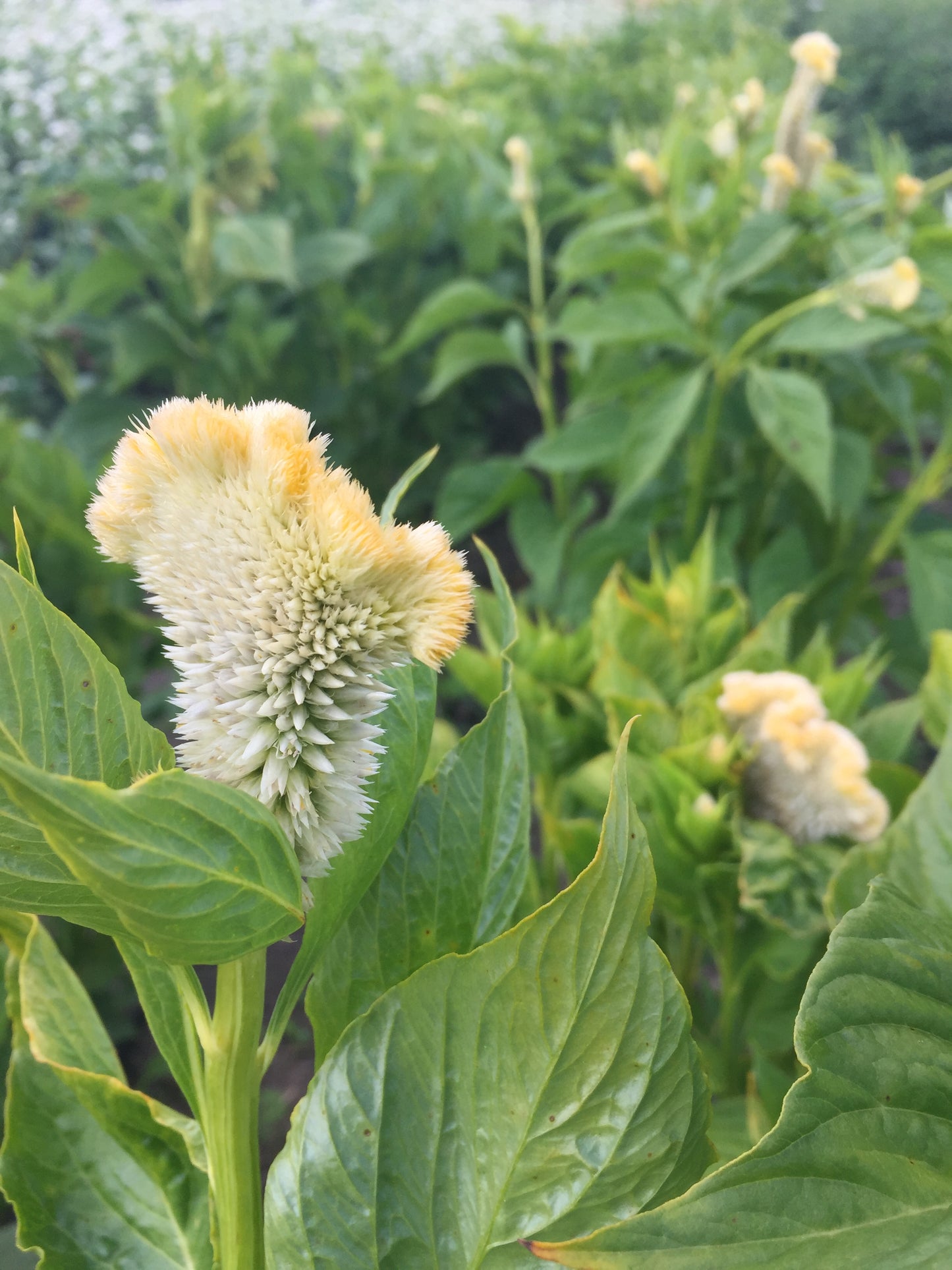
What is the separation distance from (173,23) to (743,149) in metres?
3.36

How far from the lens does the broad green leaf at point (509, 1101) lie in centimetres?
35

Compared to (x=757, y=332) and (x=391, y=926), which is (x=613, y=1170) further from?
(x=757, y=332)

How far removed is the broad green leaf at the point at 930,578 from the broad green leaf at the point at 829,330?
41cm

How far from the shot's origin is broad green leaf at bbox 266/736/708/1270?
353 millimetres

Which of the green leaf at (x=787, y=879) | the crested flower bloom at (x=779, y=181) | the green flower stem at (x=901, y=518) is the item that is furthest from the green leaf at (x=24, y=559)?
the green flower stem at (x=901, y=518)

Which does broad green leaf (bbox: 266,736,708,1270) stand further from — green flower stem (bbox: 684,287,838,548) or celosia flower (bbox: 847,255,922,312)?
green flower stem (bbox: 684,287,838,548)

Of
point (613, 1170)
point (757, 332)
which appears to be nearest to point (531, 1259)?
point (613, 1170)

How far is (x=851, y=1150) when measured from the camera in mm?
365

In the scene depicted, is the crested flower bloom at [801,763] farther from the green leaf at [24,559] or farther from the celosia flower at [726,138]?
the celosia flower at [726,138]

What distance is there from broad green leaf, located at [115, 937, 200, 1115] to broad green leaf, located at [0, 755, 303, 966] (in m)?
0.12

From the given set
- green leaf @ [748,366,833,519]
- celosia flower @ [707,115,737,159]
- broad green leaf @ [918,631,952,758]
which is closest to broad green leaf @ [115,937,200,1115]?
broad green leaf @ [918,631,952,758]

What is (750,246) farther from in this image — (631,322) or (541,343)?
(541,343)

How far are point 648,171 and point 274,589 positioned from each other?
1663mm

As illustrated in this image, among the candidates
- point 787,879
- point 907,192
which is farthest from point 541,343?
point 787,879
